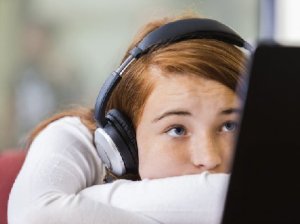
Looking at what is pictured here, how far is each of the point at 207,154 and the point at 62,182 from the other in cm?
19

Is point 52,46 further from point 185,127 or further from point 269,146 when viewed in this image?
point 269,146

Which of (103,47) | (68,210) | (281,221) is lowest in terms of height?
(103,47)

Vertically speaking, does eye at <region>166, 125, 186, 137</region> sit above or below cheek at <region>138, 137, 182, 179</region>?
above

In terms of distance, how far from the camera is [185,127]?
0.80 metres

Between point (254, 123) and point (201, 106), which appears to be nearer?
point (254, 123)

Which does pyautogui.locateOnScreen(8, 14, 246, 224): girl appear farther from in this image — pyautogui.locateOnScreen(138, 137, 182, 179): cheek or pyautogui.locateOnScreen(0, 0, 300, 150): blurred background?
pyautogui.locateOnScreen(0, 0, 300, 150): blurred background

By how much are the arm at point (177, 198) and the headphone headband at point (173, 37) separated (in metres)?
0.12

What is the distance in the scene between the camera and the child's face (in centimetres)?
78

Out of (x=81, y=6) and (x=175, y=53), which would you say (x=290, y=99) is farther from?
(x=81, y=6)

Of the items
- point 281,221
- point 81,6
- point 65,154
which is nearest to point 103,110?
point 65,154

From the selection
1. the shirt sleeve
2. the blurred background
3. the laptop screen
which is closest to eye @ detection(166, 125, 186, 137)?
the shirt sleeve

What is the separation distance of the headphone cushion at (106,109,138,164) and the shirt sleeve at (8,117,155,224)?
0.26 feet

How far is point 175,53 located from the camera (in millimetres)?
810

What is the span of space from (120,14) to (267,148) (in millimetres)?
2457
